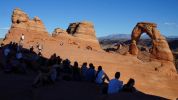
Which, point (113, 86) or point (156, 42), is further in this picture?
point (156, 42)

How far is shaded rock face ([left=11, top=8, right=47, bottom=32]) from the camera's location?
41.4m

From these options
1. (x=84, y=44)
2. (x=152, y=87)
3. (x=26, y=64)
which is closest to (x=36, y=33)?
(x=84, y=44)

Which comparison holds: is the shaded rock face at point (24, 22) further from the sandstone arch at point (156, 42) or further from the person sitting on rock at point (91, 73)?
the person sitting on rock at point (91, 73)

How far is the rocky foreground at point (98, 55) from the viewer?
92.6ft

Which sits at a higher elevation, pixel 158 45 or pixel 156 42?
pixel 156 42

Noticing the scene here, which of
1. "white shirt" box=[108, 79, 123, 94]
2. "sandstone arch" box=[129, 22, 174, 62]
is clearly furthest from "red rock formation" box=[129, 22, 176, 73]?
"white shirt" box=[108, 79, 123, 94]

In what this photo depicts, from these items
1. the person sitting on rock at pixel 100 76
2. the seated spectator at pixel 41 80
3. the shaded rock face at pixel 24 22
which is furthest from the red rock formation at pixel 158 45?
the seated spectator at pixel 41 80

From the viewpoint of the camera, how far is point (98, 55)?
36.1 meters

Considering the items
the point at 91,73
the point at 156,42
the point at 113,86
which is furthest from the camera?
the point at 156,42

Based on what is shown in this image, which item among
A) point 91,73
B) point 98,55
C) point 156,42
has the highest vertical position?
point 156,42

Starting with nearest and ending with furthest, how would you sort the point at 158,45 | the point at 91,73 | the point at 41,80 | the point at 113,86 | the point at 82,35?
the point at 113,86 → the point at 41,80 → the point at 91,73 → the point at 158,45 → the point at 82,35

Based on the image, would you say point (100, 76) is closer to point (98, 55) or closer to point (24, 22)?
point (98, 55)

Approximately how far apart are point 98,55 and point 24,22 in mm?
11498

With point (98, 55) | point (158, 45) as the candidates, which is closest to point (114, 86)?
point (98, 55)
